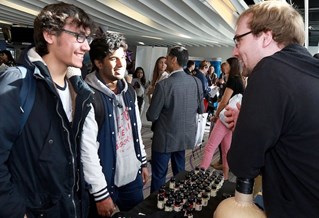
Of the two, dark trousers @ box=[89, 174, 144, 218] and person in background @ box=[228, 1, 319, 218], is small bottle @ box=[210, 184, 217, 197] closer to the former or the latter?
dark trousers @ box=[89, 174, 144, 218]

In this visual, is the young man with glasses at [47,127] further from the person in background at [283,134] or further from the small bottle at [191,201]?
the person in background at [283,134]

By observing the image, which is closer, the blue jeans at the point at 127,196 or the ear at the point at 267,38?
the ear at the point at 267,38

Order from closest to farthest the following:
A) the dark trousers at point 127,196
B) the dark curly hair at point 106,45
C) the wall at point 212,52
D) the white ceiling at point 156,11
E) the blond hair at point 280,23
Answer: the blond hair at point 280,23, the dark curly hair at point 106,45, the dark trousers at point 127,196, the white ceiling at point 156,11, the wall at point 212,52

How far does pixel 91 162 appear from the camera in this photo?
5.22 ft

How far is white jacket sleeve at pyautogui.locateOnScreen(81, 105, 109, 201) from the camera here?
158cm

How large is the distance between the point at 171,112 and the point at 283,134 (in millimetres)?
2130

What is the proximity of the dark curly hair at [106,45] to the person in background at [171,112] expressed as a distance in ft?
3.75

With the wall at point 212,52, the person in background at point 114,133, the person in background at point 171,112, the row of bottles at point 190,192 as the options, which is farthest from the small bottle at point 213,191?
the wall at point 212,52

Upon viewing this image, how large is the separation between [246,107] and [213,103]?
23.9 feet

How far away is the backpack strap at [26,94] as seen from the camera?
115 cm

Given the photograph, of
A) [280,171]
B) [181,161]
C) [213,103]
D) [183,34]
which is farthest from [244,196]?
[183,34]

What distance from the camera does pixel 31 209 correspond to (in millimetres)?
1222

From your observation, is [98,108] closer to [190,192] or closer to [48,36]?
[48,36]

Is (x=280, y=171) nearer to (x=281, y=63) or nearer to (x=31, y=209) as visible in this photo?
(x=281, y=63)
